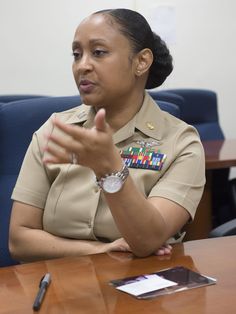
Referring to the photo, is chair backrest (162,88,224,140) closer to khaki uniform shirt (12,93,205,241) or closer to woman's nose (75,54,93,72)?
khaki uniform shirt (12,93,205,241)

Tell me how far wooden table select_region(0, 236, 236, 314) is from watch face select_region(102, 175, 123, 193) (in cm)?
18

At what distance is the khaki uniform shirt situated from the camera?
4.95 feet

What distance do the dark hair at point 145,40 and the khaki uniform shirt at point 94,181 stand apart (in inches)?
5.1

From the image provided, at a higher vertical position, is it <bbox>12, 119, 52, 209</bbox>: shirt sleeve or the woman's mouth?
the woman's mouth

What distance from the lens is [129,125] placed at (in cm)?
161

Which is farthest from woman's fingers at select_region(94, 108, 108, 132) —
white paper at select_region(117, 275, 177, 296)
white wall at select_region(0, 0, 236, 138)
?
white wall at select_region(0, 0, 236, 138)

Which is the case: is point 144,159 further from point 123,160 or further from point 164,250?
point 164,250

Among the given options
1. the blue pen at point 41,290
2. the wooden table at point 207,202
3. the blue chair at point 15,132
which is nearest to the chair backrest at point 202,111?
the wooden table at point 207,202

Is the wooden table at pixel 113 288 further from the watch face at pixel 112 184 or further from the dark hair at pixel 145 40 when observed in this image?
the dark hair at pixel 145 40

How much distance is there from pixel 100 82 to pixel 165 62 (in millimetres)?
299

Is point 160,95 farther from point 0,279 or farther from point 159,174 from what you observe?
point 0,279

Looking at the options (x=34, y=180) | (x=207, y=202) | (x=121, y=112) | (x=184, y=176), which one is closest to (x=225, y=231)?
(x=184, y=176)

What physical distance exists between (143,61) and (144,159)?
0.31m

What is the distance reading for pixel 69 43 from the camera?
395cm
